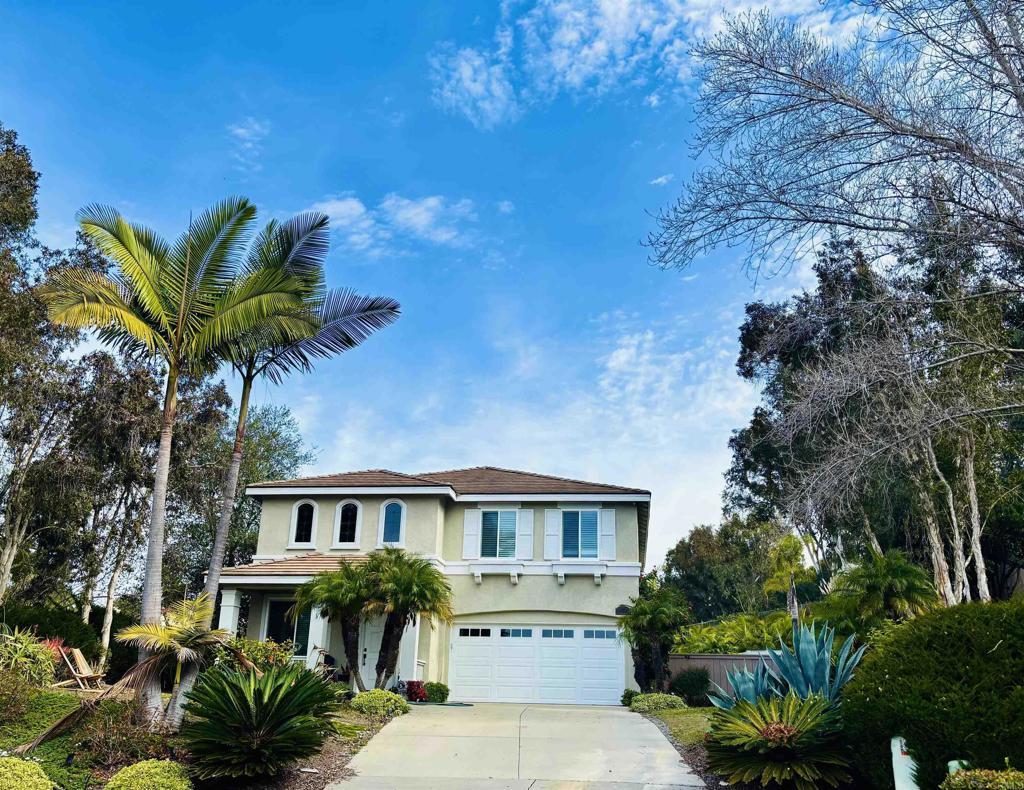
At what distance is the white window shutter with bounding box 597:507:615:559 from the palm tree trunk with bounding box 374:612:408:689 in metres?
6.80

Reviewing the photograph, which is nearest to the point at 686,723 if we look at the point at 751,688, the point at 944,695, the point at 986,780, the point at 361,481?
the point at 751,688

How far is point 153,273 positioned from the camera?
13.4m

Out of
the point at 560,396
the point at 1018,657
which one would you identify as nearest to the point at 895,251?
the point at 1018,657

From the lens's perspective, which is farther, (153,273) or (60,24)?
(60,24)

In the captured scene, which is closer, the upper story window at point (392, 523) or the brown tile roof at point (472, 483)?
the upper story window at point (392, 523)

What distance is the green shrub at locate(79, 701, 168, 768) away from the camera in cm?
1008

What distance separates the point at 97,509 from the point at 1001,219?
28.8 meters

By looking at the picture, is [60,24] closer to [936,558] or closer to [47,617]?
[47,617]

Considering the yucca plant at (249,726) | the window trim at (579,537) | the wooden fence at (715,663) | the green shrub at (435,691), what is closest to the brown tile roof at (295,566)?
the green shrub at (435,691)

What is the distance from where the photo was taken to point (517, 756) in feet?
38.2

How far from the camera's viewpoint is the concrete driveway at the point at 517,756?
1008cm

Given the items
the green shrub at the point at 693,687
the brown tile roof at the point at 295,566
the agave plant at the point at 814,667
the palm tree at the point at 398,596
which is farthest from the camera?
the brown tile roof at the point at 295,566

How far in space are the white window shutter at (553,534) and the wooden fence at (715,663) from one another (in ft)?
15.6

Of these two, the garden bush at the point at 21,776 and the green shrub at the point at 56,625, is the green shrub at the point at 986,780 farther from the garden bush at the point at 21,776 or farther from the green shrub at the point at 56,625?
the green shrub at the point at 56,625
